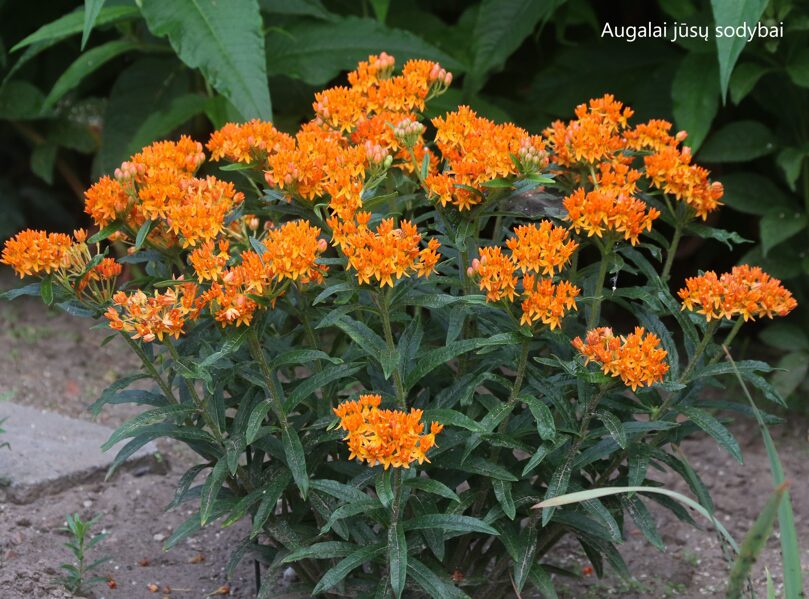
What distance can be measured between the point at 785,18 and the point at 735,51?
1.21 metres

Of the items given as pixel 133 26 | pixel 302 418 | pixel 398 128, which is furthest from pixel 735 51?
pixel 133 26

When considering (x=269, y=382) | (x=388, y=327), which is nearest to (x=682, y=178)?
(x=388, y=327)

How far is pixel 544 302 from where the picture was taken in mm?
1893

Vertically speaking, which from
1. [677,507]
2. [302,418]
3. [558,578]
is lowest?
[558,578]

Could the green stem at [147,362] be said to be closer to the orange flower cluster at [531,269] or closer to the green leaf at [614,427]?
the orange flower cluster at [531,269]

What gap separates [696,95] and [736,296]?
1495 millimetres

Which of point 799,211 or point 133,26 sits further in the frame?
point 133,26

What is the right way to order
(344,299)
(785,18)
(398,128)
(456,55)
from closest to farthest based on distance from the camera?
(344,299) → (398,128) → (785,18) → (456,55)

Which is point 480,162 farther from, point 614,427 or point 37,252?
point 37,252

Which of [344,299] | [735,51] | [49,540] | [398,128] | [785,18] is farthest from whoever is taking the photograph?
[785,18]

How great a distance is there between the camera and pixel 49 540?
273cm

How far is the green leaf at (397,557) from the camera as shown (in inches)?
75.5

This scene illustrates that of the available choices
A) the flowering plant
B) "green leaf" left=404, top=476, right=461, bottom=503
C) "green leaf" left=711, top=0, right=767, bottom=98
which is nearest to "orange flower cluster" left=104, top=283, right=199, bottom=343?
the flowering plant

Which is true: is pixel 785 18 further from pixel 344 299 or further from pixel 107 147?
pixel 107 147
